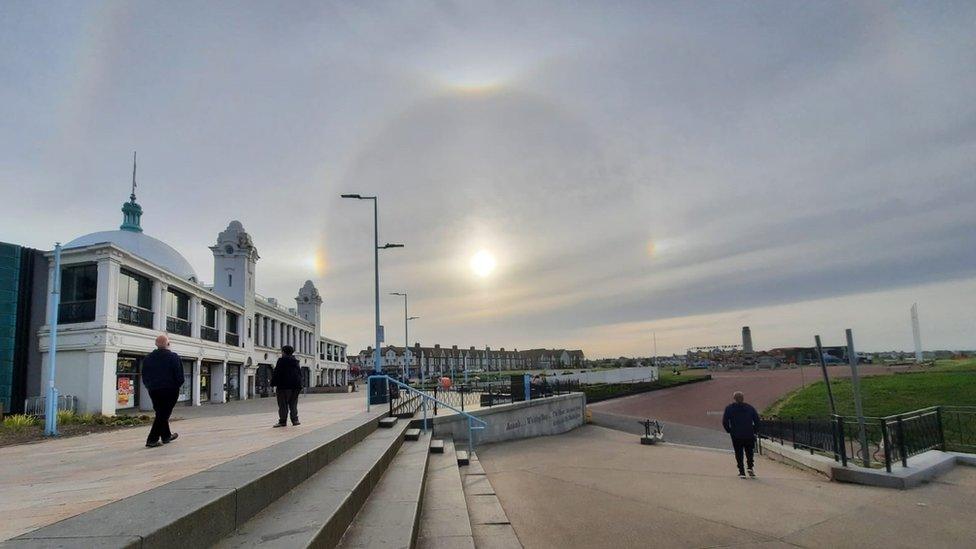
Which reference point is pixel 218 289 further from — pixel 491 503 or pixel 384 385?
pixel 491 503

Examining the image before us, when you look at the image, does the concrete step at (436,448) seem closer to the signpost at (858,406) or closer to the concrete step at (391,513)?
the concrete step at (391,513)

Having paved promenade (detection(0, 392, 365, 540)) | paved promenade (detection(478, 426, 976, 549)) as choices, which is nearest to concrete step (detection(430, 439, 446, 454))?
paved promenade (detection(478, 426, 976, 549))

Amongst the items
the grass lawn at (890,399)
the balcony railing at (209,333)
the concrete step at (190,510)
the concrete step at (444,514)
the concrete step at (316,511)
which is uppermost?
the balcony railing at (209,333)

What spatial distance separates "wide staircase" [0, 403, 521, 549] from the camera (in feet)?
Answer: 9.95

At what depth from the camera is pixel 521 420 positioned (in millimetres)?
21031

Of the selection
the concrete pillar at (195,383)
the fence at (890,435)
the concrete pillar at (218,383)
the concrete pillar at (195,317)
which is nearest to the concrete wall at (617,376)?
the concrete pillar at (218,383)

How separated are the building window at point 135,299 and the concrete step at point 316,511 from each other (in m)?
19.5

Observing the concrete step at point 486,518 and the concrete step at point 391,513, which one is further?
the concrete step at point 486,518

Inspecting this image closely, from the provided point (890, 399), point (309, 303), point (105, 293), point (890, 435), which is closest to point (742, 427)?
point (890, 435)

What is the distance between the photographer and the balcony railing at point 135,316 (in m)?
21.6

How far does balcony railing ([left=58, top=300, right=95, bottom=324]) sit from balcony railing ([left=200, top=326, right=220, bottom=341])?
8.80 meters

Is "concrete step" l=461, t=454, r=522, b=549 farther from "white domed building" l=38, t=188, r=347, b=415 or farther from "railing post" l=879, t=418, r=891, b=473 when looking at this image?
"white domed building" l=38, t=188, r=347, b=415

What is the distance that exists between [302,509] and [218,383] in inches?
1217

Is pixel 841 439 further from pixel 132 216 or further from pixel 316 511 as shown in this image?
pixel 132 216
